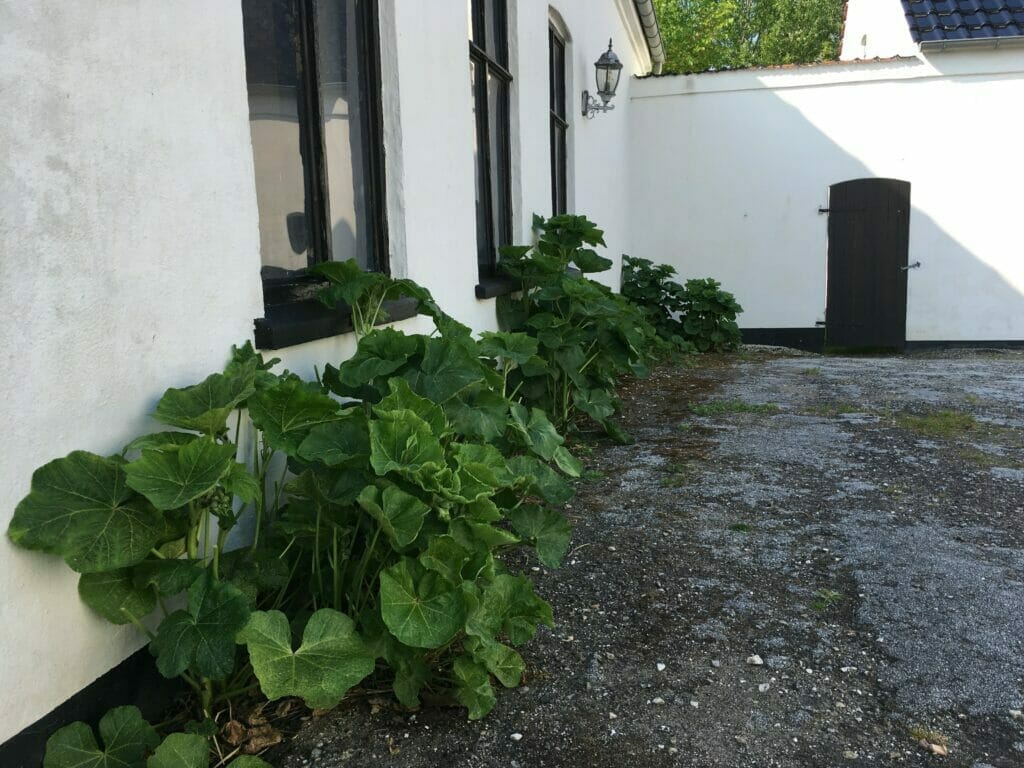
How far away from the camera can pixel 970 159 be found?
1002 cm

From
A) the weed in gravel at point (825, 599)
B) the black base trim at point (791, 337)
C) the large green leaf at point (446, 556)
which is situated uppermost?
the large green leaf at point (446, 556)

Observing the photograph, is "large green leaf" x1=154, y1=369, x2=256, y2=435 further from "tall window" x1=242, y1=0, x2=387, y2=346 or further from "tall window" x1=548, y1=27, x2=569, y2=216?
"tall window" x1=548, y1=27, x2=569, y2=216

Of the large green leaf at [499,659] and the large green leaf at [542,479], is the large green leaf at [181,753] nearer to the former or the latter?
the large green leaf at [499,659]

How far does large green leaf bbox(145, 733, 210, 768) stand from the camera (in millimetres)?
1658

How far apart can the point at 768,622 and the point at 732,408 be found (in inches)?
131

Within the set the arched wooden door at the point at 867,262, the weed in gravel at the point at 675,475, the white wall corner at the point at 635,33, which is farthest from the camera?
the white wall corner at the point at 635,33

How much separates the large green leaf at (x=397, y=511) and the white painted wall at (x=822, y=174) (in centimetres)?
960

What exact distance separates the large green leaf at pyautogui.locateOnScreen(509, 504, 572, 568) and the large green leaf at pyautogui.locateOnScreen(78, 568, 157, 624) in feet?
3.01

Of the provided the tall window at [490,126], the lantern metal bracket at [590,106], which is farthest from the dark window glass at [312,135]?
the lantern metal bracket at [590,106]

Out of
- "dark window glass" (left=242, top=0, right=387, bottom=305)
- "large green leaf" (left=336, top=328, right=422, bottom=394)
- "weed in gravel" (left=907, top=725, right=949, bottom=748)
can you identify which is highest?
"dark window glass" (left=242, top=0, right=387, bottom=305)

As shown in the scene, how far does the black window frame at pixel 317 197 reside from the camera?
8.46ft

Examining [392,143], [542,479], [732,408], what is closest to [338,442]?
[542,479]

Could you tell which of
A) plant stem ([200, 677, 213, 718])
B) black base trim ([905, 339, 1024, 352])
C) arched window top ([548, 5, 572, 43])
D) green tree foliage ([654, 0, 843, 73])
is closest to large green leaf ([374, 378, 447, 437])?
plant stem ([200, 677, 213, 718])

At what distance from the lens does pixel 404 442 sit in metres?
1.94
